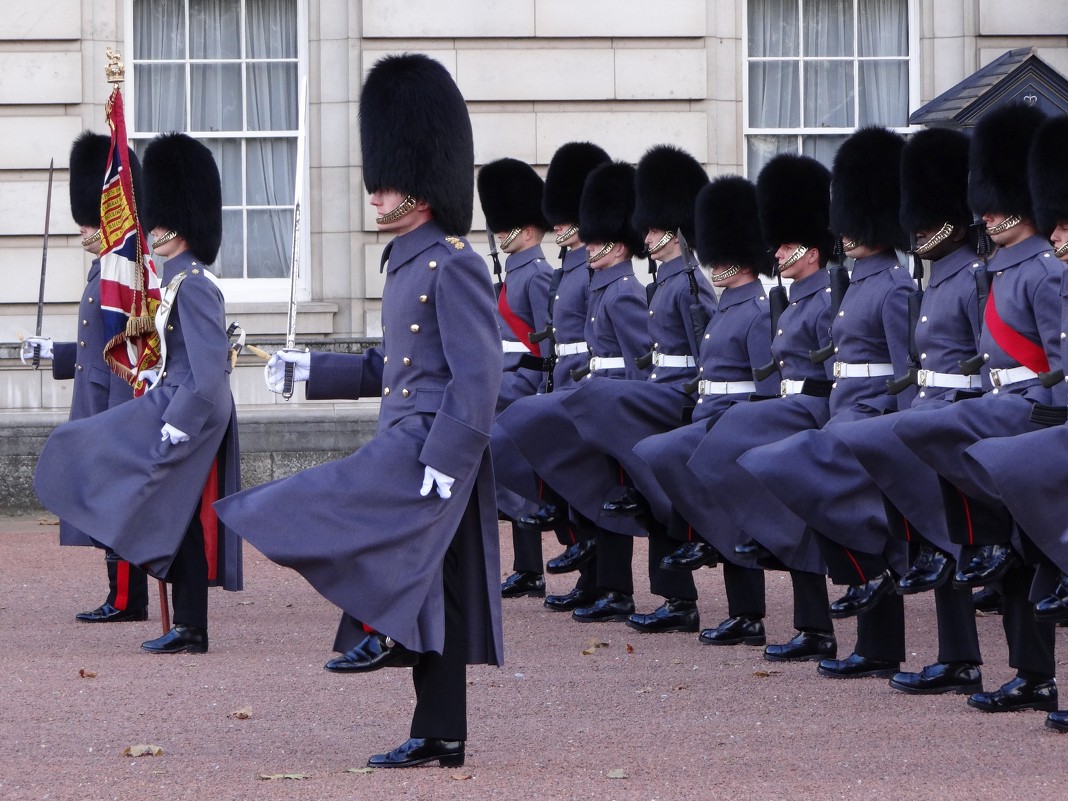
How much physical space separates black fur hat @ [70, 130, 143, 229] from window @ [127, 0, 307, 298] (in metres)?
3.42

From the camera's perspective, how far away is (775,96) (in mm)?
12797

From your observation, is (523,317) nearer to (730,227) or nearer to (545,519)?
(545,519)

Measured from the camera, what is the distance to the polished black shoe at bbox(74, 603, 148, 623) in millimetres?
7895

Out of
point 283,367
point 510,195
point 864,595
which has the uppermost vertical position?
point 510,195

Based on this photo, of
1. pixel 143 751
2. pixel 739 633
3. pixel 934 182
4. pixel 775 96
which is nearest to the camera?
pixel 143 751

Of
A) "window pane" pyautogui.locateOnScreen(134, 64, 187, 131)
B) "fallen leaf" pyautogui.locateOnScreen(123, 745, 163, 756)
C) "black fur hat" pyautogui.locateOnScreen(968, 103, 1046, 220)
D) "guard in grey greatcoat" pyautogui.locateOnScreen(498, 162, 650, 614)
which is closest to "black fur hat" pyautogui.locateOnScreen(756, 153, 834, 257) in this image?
"guard in grey greatcoat" pyautogui.locateOnScreen(498, 162, 650, 614)

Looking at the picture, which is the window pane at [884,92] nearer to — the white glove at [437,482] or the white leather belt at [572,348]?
the white leather belt at [572,348]

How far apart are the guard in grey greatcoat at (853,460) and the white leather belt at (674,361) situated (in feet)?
3.65

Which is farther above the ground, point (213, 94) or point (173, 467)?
point (213, 94)

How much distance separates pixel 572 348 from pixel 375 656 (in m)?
3.77

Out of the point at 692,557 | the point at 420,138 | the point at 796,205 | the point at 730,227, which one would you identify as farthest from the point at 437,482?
the point at 730,227

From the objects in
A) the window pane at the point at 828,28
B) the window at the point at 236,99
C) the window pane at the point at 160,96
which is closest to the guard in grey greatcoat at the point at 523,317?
the window at the point at 236,99

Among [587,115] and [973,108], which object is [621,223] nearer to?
[973,108]

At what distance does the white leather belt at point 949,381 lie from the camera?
6.05 metres
